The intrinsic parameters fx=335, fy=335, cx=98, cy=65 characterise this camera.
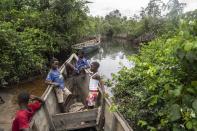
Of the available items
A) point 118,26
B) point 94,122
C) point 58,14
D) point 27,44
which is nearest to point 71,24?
point 58,14

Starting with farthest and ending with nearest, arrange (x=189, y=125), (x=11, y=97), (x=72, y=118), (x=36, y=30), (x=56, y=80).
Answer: (x=36, y=30), (x=11, y=97), (x=56, y=80), (x=72, y=118), (x=189, y=125)

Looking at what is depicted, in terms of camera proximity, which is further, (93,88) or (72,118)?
(93,88)

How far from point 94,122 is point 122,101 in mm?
1427

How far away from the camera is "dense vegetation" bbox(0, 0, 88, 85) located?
14.1 metres

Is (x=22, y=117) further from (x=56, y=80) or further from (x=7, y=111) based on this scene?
(x=7, y=111)

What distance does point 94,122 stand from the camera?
320 inches

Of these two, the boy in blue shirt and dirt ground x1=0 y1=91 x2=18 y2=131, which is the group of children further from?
dirt ground x1=0 y1=91 x2=18 y2=131

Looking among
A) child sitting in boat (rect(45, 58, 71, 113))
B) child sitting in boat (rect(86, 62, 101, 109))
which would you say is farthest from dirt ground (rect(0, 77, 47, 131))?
child sitting in boat (rect(86, 62, 101, 109))

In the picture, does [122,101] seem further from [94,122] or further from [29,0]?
[29,0]

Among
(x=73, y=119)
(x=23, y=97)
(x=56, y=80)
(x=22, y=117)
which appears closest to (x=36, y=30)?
(x=56, y=80)

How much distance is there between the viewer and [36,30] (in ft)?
59.1

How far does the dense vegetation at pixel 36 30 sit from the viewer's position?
14.1 meters

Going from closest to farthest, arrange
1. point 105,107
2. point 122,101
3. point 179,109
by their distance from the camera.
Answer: point 179,109
point 122,101
point 105,107

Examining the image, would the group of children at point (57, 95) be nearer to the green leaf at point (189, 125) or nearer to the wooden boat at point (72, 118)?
the wooden boat at point (72, 118)
